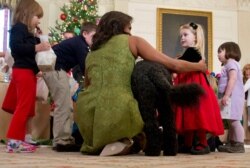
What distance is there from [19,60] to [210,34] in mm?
7910

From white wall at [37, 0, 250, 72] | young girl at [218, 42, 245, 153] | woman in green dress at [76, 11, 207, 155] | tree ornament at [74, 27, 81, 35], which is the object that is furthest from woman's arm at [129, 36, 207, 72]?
white wall at [37, 0, 250, 72]

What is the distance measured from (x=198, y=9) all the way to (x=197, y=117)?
7.89 m

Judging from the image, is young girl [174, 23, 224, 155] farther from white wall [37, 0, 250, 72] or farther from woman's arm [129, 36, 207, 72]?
white wall [37, 0, 250, 72]

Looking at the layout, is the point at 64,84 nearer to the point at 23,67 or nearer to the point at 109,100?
the point at 23,67

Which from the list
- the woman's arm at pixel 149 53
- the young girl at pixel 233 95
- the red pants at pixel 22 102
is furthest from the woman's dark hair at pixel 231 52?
the red pants at pixel 22 102

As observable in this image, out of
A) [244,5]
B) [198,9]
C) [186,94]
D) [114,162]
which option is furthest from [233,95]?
[244,5]

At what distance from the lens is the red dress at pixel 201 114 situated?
11.0ft

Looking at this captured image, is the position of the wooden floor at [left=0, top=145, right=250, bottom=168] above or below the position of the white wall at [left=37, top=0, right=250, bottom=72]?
below

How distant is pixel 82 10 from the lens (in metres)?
8.34

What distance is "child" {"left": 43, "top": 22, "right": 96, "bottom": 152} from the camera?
3809 millimetres

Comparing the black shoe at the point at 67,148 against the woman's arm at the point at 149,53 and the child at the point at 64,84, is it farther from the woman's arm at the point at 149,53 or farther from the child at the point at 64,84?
the woman's arm at the point at 149,53

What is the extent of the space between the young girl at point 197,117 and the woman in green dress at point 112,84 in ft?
0.61

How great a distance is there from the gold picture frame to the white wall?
11 cm

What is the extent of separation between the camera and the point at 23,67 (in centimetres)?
355
